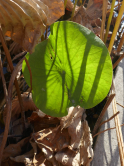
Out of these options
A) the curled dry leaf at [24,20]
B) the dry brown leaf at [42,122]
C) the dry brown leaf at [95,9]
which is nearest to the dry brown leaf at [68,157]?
the dry brown leaf at [42,122]

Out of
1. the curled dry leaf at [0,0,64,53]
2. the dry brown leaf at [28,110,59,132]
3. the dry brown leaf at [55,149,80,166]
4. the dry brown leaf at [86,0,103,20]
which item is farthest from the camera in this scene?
the dry brown leaf at [86,0,103,20]

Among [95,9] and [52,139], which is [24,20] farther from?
[95,9]

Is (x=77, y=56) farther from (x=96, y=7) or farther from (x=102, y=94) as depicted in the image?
(x=96, y=7)

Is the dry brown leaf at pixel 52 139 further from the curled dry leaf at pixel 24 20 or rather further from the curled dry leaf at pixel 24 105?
the curled dry leaf at pixel 24 20

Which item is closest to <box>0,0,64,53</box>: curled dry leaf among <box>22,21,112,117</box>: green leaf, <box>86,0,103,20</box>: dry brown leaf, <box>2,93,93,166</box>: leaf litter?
<box>22,21,112,117</box>: green leaf

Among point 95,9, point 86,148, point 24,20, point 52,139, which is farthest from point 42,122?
point 95,9

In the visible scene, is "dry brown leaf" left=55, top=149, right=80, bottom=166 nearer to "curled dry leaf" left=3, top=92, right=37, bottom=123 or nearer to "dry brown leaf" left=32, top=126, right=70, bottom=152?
"dry brown leaf" left=32, top=126, right=70, bottom=152
